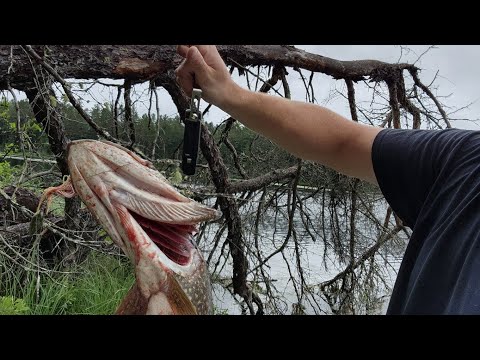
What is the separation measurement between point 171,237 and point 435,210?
0.70 meters

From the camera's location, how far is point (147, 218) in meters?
0.99

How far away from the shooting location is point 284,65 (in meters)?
3.65

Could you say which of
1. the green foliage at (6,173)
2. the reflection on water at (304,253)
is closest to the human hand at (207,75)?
the green foliage at (6,173)

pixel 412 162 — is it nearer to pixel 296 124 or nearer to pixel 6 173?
pixel 296 124

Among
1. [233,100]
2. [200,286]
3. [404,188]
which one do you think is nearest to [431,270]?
[404,188]

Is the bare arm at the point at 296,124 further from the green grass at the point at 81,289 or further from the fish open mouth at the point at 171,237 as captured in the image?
the green grass at the point at 81,289

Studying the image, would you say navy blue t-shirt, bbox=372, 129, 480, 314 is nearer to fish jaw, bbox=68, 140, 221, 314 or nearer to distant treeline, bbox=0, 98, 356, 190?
fish jaw, bbox=68, 140, 221, 314

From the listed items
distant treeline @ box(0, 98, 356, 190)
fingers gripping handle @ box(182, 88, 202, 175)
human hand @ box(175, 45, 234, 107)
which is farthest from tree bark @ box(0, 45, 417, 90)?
fingers gripping handle @ box(182, 88, 202, 175)

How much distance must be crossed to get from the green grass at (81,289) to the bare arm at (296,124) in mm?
2221

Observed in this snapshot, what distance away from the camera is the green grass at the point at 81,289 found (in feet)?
11.3

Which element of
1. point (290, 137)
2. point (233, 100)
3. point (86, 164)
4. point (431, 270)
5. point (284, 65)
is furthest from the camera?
point (284, 65)
